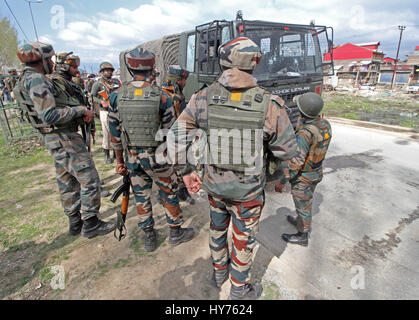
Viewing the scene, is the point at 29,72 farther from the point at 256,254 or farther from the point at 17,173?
the point at 17,173

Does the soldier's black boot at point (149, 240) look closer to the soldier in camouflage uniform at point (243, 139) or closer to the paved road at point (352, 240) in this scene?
the soldier in camouflage uniform at point (243, 139)

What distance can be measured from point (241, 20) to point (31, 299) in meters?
4.09

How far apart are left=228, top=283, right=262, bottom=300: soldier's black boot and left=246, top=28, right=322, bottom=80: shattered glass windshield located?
2.90 meters

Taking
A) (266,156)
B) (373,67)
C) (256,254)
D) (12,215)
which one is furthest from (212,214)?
(373,67)

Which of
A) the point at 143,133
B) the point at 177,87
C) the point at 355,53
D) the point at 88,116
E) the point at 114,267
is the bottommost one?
the point at 114,267

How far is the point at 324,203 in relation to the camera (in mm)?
3215

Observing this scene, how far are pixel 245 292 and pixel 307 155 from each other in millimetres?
1326

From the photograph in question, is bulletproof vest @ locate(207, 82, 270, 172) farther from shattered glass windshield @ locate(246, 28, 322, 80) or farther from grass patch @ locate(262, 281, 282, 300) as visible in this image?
shattered glass windshield @ locate(246, 28, 322, 80)

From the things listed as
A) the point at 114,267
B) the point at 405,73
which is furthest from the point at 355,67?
the point at 114,267

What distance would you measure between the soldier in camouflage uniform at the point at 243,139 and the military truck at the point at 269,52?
6.94ft

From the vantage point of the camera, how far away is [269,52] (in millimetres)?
3859

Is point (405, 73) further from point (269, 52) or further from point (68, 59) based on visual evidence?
point (68, 59)

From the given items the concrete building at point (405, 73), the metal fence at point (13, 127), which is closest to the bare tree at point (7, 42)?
the metal fence at point (13, 127)

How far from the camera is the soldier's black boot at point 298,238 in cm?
244
